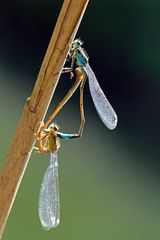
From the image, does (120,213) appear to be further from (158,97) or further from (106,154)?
(158,97)

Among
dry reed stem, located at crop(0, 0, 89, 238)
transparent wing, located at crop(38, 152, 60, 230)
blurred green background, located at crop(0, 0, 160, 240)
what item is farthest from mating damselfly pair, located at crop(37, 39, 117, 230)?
blurred green background, located at crop(0, 0, 160, 240)

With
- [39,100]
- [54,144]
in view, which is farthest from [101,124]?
[39,100]

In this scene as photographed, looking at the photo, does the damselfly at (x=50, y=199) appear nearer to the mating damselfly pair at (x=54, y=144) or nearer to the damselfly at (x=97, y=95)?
the mating damselfly pair at (x=54, y=144)

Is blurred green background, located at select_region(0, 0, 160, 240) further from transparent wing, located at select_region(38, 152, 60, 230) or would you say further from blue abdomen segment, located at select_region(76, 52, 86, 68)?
blue abdomen segment, located at select_region(76, 52, 86, 68)

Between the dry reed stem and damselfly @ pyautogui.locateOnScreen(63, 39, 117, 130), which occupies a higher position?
damselfly @ pyautogui.locateOnScreen(63, 39, 117, 130)

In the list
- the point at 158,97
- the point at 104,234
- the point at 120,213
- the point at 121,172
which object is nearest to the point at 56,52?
the point at 104,234

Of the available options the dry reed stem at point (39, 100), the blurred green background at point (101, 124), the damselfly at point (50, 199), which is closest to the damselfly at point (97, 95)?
the damselfly at point (50, 199)

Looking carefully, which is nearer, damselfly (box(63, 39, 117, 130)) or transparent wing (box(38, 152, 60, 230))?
damselfly (box(63, 39, 117, 130))
